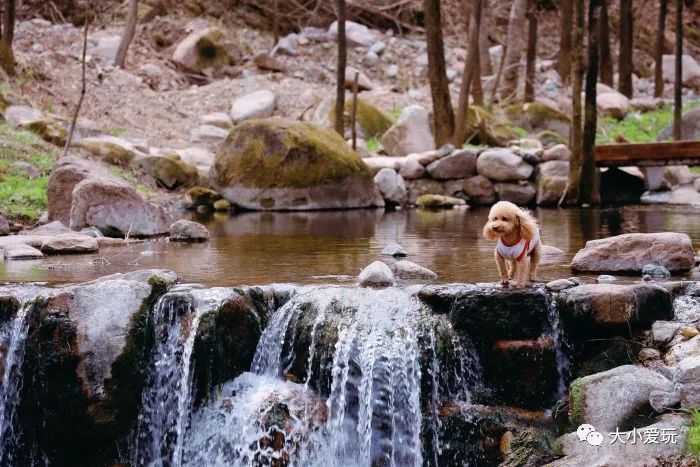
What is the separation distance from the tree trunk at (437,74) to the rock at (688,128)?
766cm

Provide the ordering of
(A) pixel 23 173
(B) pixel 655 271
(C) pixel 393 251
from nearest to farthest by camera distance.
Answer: (B) pixel 655 271, (C) pixel 393 251, (A) pixel 23 173

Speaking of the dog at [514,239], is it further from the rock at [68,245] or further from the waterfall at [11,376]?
the rock at [68,245]

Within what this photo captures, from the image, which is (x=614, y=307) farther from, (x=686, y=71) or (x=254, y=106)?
(x=686, y=71)

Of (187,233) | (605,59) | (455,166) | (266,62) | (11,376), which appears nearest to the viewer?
(11,376)

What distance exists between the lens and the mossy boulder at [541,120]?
26859 mm

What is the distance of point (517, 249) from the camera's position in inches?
289

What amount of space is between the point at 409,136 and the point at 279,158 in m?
6.03

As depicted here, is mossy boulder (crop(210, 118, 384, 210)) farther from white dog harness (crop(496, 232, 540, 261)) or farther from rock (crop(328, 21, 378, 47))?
rock (crop(328, 21, 378, 47))

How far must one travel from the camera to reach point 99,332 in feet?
23.8

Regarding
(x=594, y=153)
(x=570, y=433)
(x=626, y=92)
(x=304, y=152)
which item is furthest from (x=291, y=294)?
(x=626, y=92)

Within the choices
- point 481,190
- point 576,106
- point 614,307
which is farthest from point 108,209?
point 576,106

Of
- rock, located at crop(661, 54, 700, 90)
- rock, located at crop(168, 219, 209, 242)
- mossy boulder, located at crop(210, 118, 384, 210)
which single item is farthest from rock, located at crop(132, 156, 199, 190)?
rock, located at crop(661, 54, 700, 90)

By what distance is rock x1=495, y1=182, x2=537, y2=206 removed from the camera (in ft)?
66.0

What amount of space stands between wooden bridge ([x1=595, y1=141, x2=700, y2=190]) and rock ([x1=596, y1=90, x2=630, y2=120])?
9.16 metres
